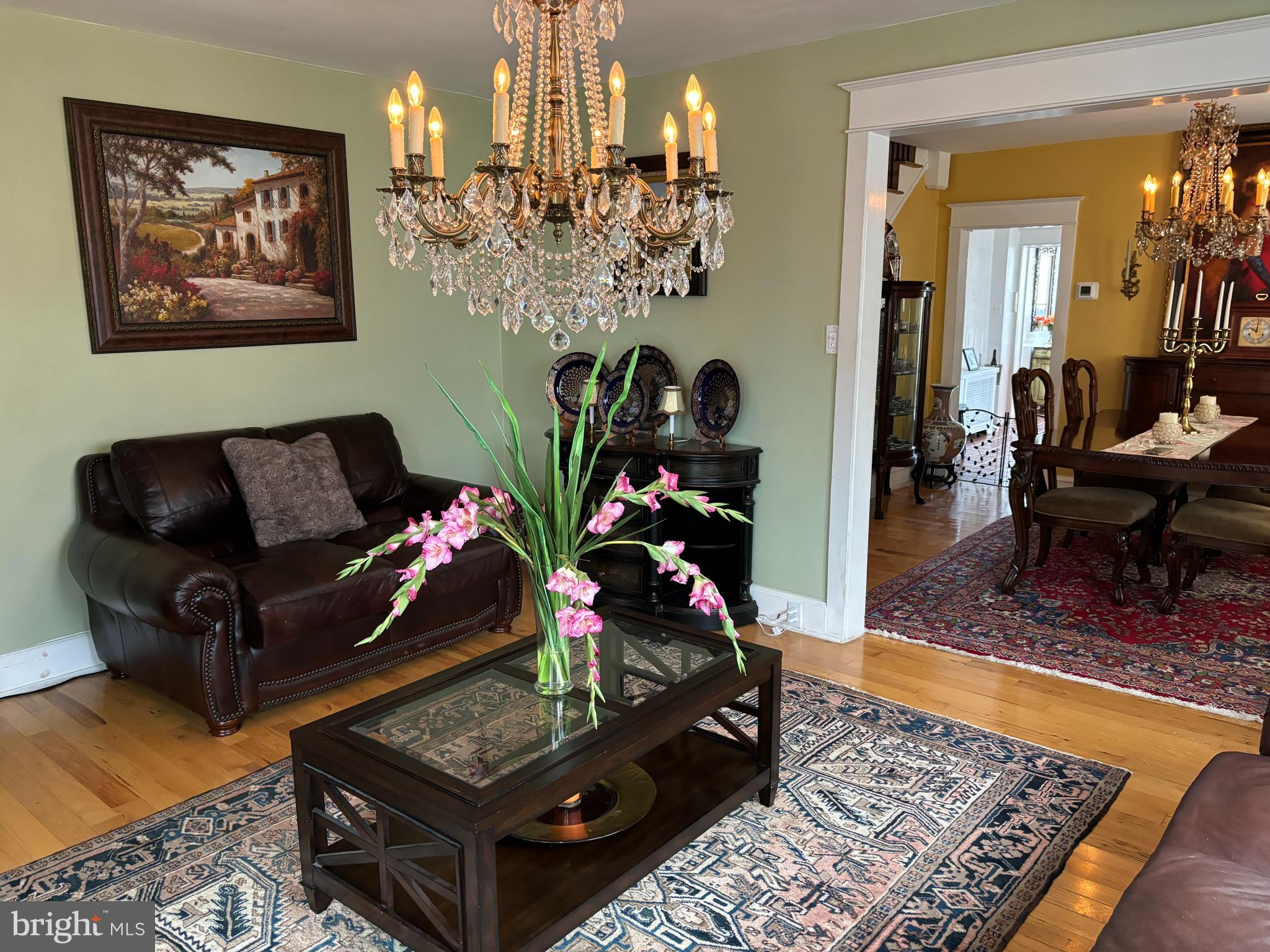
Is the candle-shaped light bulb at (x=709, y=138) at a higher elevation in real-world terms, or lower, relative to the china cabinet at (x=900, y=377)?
higher

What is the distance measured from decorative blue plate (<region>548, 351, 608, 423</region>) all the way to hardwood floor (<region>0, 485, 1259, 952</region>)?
1163mm

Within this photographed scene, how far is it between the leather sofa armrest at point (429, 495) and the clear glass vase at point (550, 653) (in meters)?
1.86

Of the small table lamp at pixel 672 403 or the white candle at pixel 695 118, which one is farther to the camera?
the small table lamp at pixel 672 403

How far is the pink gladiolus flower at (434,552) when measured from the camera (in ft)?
6.85

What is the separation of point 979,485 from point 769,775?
17.3 ft

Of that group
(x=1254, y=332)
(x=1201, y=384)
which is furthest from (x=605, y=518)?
(x=1254, y=332)

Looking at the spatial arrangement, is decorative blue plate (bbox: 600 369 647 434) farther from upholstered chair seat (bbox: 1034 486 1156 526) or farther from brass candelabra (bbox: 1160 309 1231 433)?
brass candelabra (bbox: 1160 309 1231 433)

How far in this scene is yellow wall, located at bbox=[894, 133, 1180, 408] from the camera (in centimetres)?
644

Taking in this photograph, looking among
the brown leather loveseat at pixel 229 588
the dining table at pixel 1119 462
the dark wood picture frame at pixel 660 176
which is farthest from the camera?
the dark wood picture frame at pixel 660 176

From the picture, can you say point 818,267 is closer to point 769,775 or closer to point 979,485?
point 769,775

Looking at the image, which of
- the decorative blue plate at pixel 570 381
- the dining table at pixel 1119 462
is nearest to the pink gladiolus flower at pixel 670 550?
the decorative blue plate at pixel 570 381

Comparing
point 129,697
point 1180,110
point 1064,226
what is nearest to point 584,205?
point 129,697

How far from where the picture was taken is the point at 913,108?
3.52 m

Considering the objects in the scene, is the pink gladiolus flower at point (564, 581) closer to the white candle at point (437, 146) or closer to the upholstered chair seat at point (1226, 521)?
the white candle at point (437, 146)
